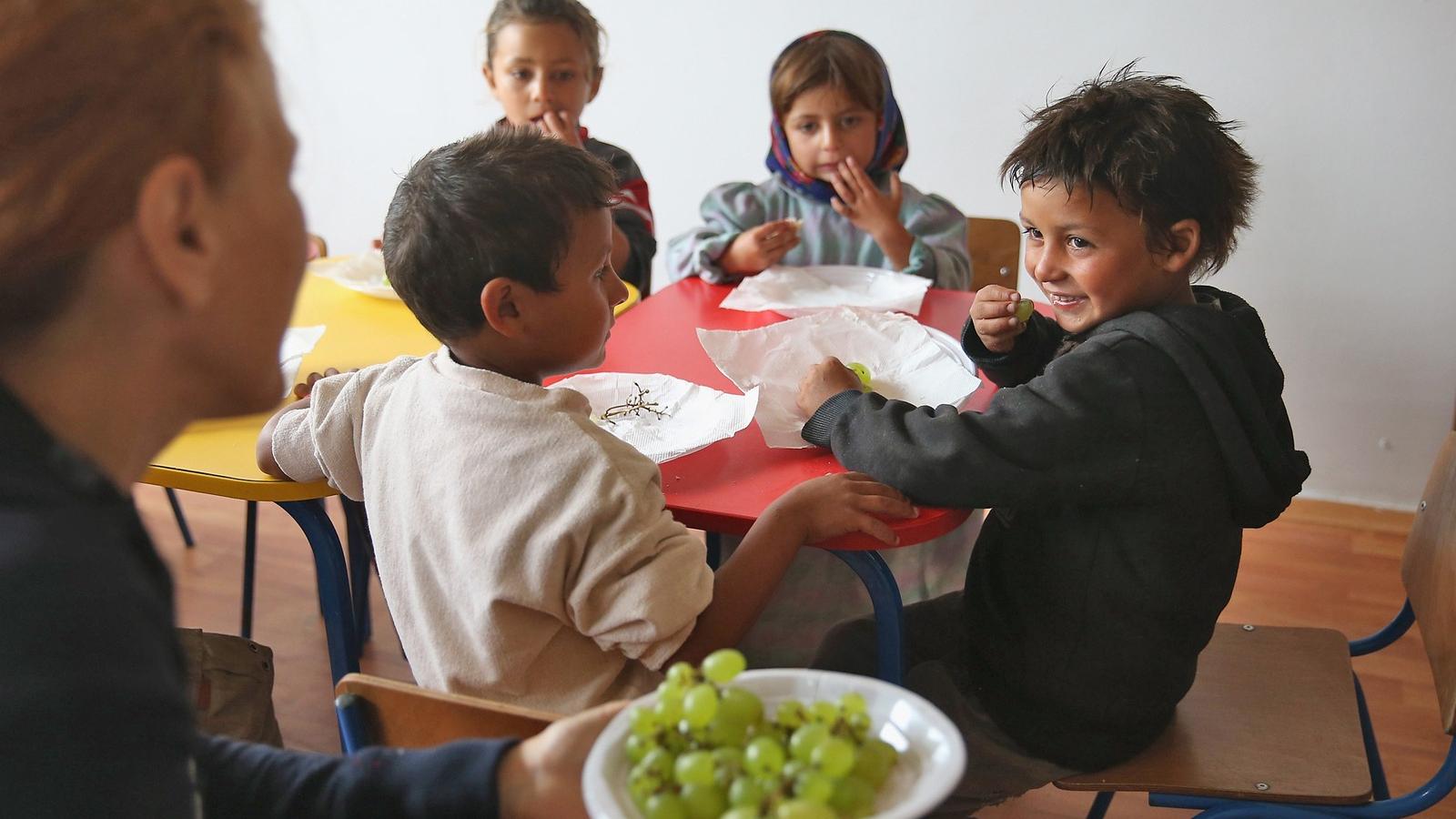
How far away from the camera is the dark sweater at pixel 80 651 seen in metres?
0.52

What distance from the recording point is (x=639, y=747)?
0.66 m

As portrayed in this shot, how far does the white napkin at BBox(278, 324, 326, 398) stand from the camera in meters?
1.76

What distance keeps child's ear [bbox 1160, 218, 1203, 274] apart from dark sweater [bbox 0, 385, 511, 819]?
110cm

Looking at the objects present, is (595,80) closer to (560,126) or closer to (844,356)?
(560,126)

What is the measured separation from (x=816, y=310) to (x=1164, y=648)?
88cm

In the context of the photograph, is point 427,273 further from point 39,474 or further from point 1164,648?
point 1164,648

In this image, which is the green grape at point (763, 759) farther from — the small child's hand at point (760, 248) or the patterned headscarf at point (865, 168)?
the patterned headscarf at point (865, 168)

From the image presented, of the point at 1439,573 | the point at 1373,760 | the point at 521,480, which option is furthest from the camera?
the point at 1373,760

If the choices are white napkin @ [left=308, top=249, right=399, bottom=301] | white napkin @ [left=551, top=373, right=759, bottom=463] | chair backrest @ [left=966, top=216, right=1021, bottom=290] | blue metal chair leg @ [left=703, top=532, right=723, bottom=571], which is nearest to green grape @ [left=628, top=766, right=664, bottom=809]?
white napkin @ [left=551, top=373, right=759, bottom=463]

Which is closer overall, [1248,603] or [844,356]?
[844,356]

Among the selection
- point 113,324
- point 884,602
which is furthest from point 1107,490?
point 113,324

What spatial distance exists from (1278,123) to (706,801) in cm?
265

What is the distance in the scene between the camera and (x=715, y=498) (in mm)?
1353

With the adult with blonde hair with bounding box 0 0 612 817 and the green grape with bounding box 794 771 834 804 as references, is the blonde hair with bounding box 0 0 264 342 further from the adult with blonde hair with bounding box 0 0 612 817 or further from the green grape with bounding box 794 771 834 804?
the green grape with bounding box 794 771 834 804
